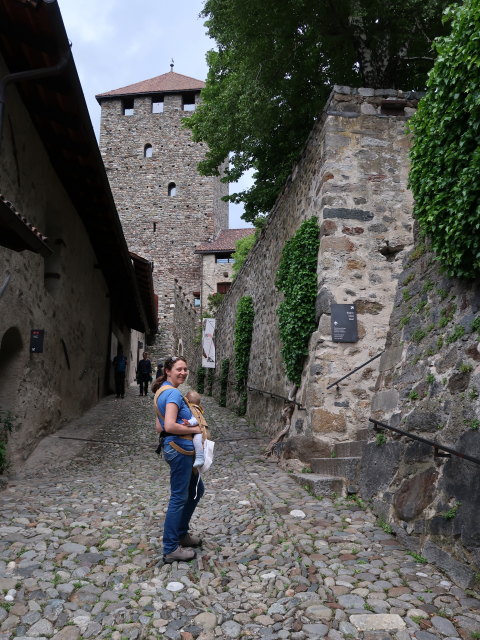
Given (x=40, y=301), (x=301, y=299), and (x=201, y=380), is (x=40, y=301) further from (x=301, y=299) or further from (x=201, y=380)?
(x=201, y=380)

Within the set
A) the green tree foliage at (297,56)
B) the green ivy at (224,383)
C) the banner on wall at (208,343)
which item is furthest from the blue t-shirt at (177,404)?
the banner on wall at (208,343)

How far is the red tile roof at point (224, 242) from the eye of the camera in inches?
1324

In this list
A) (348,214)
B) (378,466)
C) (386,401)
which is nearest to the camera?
(378,466)

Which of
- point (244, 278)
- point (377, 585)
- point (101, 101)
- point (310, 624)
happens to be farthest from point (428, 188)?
point (101, 101)

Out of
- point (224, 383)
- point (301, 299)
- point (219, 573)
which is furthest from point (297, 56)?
point (219, 573)

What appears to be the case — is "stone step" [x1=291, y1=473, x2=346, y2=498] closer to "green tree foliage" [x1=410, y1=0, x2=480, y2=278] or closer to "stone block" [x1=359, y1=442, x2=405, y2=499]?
"stone block" [x1=359, y1=442, x2=405, y2=499]

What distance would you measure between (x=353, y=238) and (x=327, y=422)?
7.05 feet

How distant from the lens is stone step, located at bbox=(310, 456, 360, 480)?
189 inches

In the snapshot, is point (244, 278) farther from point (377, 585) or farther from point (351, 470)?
point (377, 585)

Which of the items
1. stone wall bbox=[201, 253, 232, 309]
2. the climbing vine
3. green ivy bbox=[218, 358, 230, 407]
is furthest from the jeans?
stone wall bbox=[201, 253, 232, 309]

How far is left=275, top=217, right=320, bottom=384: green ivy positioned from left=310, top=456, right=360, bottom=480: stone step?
1.29 meters

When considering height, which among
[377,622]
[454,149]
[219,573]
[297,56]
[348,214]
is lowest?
[219,573]

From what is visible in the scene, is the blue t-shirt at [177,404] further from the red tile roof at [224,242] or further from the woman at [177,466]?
the red tile roof at [224,242]

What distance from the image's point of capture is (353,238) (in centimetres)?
615
